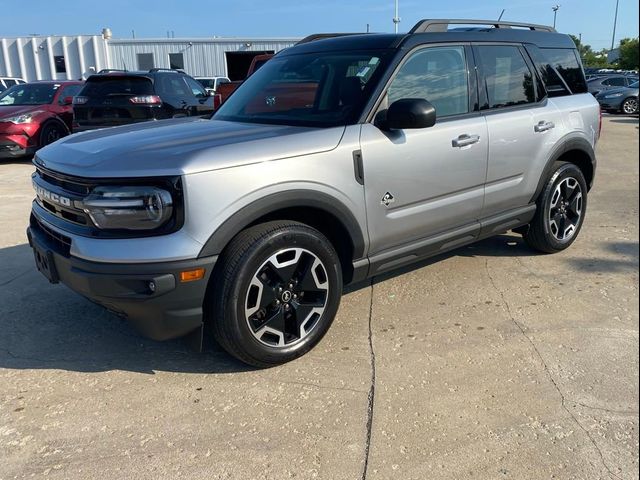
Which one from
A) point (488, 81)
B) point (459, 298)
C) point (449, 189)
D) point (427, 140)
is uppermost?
point (488, 81)

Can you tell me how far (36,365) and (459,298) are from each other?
2.79 meters

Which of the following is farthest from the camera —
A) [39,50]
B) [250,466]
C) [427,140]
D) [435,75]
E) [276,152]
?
[39,50]

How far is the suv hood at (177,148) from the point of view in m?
2.68

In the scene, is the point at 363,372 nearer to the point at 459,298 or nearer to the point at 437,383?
the point at 437,383

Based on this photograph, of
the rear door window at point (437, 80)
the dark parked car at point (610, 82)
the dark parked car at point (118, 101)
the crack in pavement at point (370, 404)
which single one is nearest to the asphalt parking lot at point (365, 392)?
the crack in pavement at point (370, 404)

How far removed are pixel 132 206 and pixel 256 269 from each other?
2.26 ft

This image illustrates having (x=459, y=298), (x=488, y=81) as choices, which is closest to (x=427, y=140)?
(x=488, y=81)

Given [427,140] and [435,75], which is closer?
[427,140]

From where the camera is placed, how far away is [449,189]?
3.75 m

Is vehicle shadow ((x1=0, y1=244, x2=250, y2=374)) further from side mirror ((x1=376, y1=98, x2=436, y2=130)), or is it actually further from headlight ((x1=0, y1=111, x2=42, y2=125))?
headlight ((x1=0, y1=111, x2=42, y2=125))

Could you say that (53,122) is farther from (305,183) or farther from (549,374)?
(549,374)

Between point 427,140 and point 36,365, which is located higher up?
point 427,140

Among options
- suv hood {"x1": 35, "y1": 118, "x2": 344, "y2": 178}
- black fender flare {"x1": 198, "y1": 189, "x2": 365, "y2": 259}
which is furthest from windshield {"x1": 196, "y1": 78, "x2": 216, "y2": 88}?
black fender flare {"x1": 198, "y1": 189, "x2": 365, "y2": 259}

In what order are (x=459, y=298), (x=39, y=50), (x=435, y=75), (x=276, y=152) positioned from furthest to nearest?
1. (x=39, y=50)
2. (x=459, y=298)
3. (x=435, y=75)
4. (x=276, y=152)
